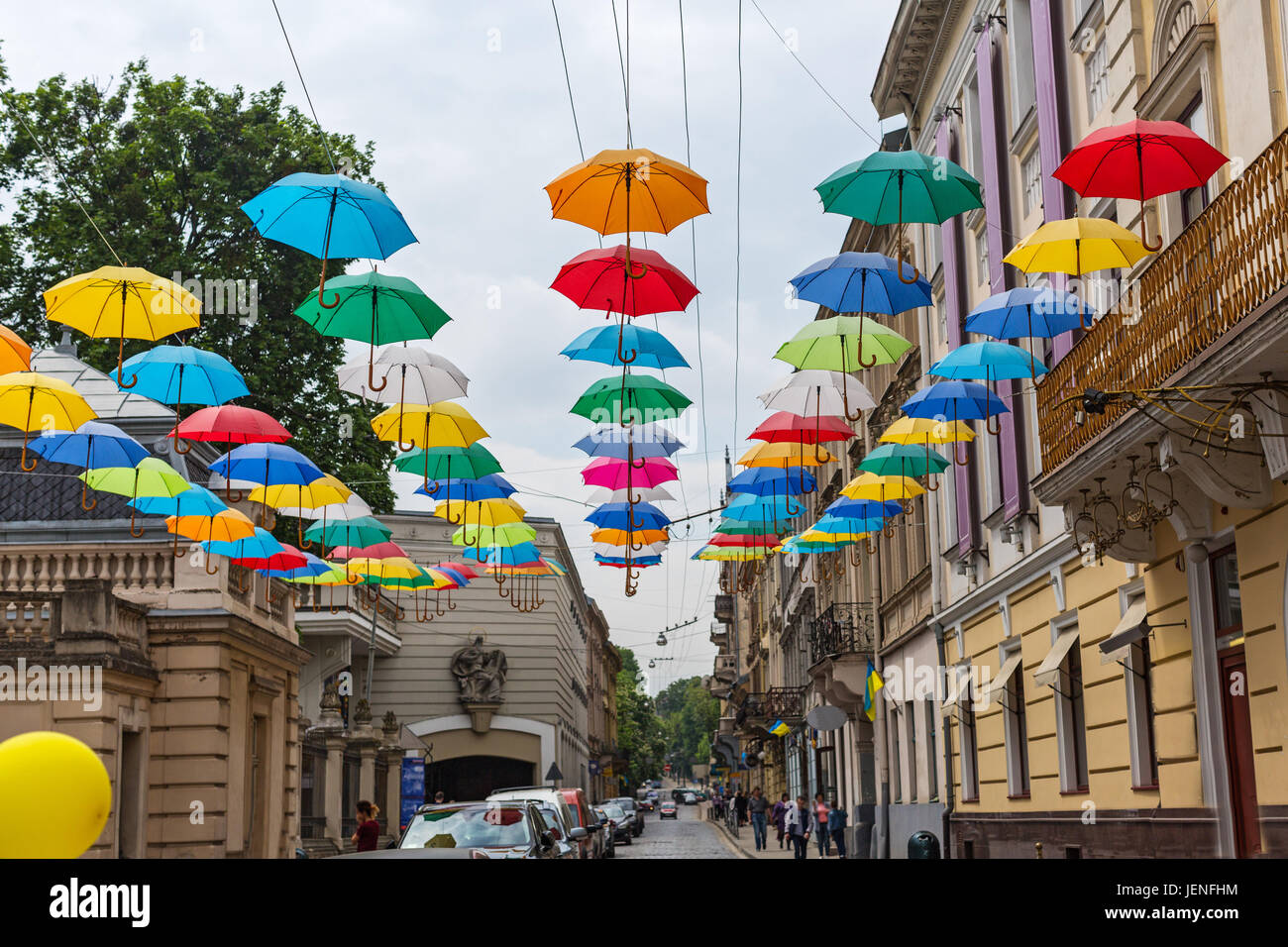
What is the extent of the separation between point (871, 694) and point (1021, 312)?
19445mm

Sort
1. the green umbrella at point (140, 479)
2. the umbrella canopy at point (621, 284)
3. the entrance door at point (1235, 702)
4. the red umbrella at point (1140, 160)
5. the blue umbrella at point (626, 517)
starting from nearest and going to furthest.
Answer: the red umbrella at point (1140, 160) → the entrance door at point (1235, 702) → the umbrella canopy at point (621, 284) → the green umbrella at point (140, 479) → the blue umbrella at point (626, 517)

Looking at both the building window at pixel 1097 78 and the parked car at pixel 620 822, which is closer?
the building window at pixel 1097 78

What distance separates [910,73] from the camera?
25.3 m

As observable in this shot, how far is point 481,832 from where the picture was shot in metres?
15.0

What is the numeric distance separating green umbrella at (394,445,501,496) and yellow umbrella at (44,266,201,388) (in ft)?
11.7

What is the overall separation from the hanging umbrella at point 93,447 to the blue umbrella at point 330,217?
458 cm

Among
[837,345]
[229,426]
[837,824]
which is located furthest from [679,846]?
[837,345]

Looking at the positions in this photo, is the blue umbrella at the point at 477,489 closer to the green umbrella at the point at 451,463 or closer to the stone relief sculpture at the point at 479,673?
the green umbrella at the point at 451,463

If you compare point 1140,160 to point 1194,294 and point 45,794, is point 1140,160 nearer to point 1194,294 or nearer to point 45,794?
point 1194,294

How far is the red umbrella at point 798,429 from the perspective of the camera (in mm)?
15656

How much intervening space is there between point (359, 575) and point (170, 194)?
14.6 m

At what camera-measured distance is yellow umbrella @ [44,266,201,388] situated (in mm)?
13133

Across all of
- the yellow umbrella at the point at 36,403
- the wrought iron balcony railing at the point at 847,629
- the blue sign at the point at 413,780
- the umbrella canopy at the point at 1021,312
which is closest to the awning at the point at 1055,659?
the umbrella canopy at the point at 1021,312
